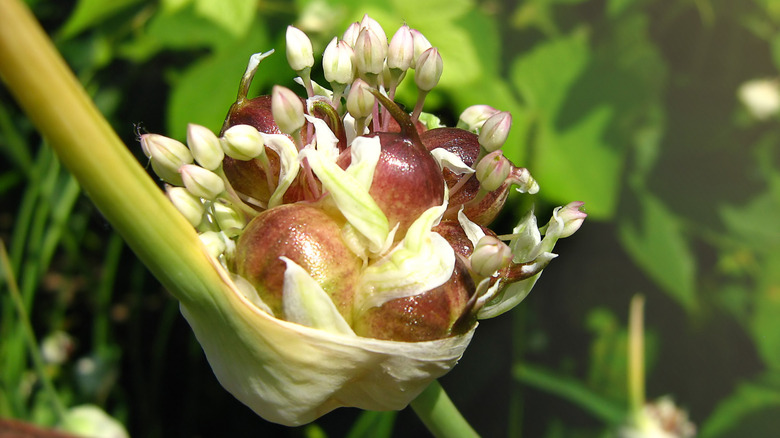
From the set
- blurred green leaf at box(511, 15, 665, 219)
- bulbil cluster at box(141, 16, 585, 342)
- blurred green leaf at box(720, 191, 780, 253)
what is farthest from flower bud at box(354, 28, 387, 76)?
blurred green leaf at box(720, 191, 780, 253)

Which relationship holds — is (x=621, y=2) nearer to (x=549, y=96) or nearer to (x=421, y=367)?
(x=549, y=96)

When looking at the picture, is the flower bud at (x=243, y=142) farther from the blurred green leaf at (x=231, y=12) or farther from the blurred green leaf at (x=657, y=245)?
the blurred green leaf at (x=657, y=245)

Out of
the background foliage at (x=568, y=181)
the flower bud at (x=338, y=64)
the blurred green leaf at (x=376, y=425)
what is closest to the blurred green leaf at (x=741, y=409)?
the background foliage at (x=568, y=181)

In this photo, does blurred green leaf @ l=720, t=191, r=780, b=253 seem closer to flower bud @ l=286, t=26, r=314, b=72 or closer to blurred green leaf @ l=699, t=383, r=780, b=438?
blurred green leaf @ l=699, t=383, r=780, b=438

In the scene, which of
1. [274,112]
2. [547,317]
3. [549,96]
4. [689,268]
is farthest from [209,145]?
[547,317]

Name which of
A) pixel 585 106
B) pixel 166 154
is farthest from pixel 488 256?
pixel 585 106
